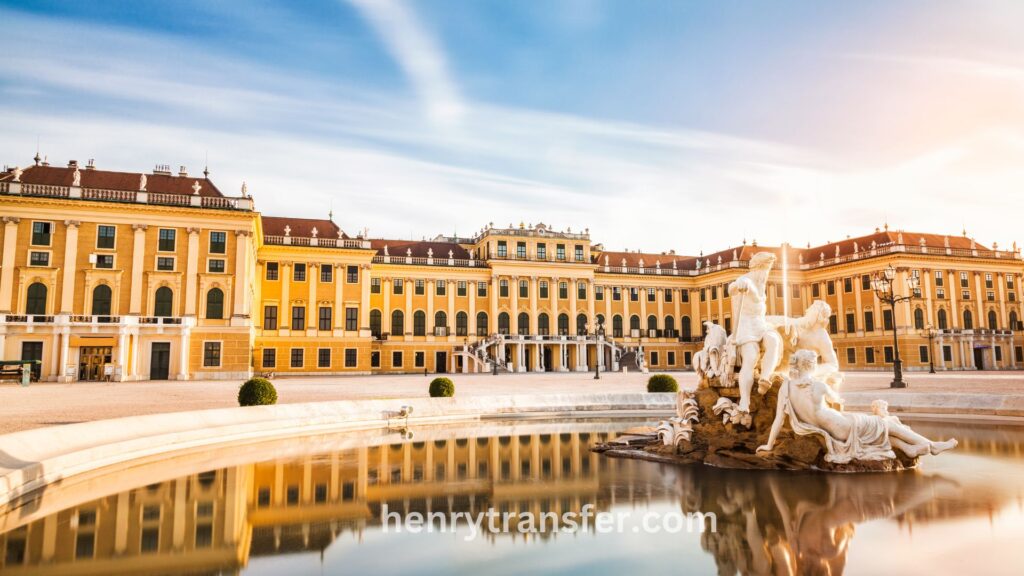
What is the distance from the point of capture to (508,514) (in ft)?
22.8

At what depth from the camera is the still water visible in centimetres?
532

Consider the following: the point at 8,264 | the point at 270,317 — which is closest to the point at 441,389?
the point at 8,264

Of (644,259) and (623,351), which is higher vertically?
(644,259)

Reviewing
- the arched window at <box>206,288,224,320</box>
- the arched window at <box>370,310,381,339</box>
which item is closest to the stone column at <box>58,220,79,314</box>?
the arched window at <box>206,288,224,320</box>

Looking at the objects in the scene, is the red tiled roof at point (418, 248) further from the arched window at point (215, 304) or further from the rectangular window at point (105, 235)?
the rectangular window at point (105, 235)

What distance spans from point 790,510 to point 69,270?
41.6 metres

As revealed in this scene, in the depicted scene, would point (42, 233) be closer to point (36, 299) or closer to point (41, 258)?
point (41, 258)

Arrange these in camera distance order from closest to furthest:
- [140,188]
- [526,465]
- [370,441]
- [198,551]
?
[198,551], [526,465], [370,441], [140,188]

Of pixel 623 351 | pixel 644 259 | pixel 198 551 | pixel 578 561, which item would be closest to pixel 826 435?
pixel 578 561

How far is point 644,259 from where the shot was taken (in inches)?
2830

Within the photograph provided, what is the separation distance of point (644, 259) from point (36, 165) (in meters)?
54.6

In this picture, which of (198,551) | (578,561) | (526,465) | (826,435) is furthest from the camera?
(526,465)

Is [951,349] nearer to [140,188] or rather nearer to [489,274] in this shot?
[489,274]

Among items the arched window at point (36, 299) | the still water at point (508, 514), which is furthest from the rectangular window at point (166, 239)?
the still water at point (508, 514)
